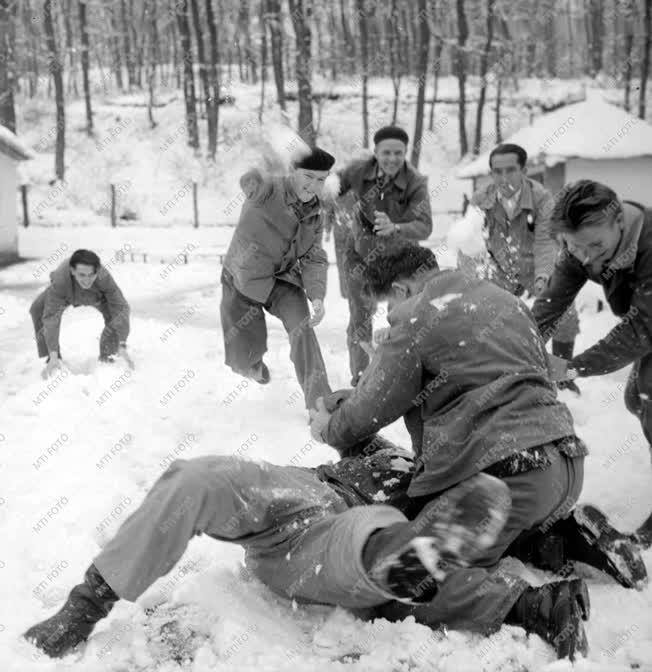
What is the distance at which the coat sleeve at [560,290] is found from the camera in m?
4.01

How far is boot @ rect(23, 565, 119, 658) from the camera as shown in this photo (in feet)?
7.70

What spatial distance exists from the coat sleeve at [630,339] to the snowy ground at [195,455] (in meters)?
0.75

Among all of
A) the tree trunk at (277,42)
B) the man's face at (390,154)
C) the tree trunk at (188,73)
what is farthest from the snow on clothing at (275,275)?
the tree trunk at (188,73)

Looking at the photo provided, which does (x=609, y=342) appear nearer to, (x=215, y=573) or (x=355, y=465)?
(x=355, y=465)

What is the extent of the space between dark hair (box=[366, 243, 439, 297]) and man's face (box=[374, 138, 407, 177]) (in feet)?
9.68

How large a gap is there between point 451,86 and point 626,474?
3678 cm

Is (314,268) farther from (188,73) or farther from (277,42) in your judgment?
(277,42)

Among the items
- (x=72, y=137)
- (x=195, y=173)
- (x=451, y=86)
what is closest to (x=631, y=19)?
(x=451, y=86)

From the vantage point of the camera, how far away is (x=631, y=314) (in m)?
3.42

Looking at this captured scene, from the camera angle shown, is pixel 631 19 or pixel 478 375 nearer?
pixel 478 375

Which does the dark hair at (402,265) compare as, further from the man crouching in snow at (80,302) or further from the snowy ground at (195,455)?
the man crouching in snow at (80,302)

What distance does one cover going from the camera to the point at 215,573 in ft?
9.27

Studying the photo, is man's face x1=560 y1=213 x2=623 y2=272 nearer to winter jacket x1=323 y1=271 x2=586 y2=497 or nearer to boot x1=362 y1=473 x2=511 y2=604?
winter jacket x1=323 y1=271 x2=586 y2=497

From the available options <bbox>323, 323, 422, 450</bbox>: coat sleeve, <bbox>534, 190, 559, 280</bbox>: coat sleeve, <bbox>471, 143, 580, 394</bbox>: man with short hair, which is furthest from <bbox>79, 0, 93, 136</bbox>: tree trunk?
<bbox>323, 323, 422, 450</bbox>: coat sleeve
